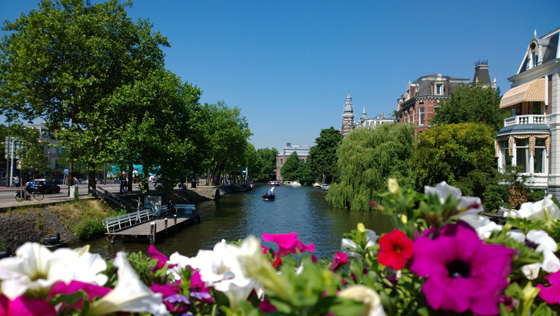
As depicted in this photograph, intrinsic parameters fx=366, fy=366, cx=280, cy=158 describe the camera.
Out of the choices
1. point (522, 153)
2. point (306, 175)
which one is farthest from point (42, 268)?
point (306, 175)

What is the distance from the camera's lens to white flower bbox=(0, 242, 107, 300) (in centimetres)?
139

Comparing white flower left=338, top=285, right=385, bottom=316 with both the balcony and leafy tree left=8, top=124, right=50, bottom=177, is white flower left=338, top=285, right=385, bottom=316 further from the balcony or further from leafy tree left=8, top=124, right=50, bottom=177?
leafy tree left=8, top=124, right=50, bottom=177

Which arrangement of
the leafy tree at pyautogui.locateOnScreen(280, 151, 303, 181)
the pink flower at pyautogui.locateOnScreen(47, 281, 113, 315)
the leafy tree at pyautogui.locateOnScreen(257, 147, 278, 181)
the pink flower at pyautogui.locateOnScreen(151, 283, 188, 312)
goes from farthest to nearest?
the leafy tree at pyautogui.locateOnScreen(257, 147, 278, 181)
the leafy tree at pyautogui.locateOnScreen(280, 151, 303, 181)
the pink flower at pyautogui.locateOnScreen(151, 283, 188, 312)
the pink flower at pyautogui.locateOnScreen(47, 281, 113, 315)

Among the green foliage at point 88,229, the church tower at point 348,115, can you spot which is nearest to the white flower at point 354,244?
the green foliage at point 88,229

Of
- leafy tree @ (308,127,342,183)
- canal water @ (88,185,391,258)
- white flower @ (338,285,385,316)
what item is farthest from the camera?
leafy tree @ (308,127,342,183)

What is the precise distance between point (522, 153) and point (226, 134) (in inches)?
1440

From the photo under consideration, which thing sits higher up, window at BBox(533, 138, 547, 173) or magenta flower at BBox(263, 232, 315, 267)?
window at BBox(533, 138, 547, 173)

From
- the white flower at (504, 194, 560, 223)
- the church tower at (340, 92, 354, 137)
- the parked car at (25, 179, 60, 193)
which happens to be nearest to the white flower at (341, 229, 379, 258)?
the white flower at (504, 194, 560, 223)

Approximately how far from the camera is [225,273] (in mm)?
1891

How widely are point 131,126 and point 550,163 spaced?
26.7 m

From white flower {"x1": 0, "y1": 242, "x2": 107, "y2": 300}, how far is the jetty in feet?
64.5

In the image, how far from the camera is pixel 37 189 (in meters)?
34.7

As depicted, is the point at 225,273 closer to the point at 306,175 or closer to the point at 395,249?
the point at 395,249

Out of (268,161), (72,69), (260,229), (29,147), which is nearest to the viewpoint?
(72,69)
